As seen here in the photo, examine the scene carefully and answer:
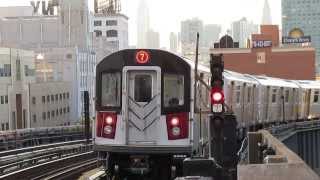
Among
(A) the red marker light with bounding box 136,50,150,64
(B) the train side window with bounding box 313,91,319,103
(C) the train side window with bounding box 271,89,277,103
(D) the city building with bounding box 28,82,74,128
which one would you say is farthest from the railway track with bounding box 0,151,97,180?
(D) the city building with bounding box 28,82,74,128

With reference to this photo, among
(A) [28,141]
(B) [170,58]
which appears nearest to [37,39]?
(A) [28,141]

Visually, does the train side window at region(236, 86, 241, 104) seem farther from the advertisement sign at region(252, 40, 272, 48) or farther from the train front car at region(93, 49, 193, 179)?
the advertisement sign at region(252, 40, 272, 48)

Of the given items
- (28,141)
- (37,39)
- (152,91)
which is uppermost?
(37,39)

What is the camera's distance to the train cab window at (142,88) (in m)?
13.6

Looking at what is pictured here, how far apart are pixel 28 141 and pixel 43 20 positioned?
62.0 meters

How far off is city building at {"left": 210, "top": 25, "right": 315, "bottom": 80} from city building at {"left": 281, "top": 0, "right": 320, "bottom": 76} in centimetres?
8589

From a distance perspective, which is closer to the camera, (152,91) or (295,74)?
(152,91)

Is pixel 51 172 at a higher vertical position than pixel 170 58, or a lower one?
lower

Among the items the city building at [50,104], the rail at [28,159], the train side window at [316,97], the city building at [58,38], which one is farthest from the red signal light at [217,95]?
the city building at [58,38]

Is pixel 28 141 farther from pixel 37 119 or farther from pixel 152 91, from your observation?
pixel 152 91

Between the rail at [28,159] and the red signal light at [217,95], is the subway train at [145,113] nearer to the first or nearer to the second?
the red signal light at [217,95]

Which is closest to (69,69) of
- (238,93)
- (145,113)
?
(238,93)

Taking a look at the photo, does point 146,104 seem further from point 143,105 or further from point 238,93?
point 238,93

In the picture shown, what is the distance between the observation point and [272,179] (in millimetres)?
7566
